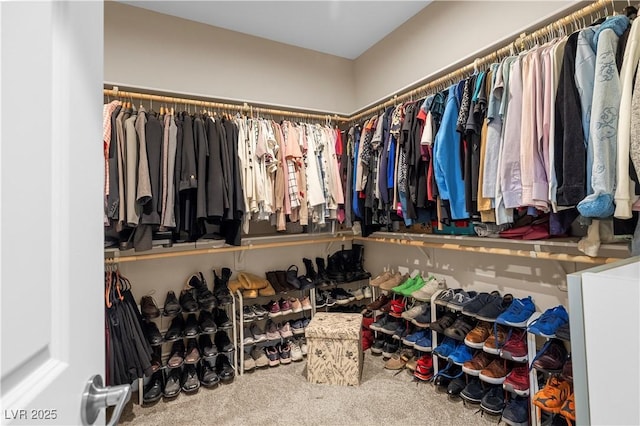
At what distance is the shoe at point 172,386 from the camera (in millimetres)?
2064

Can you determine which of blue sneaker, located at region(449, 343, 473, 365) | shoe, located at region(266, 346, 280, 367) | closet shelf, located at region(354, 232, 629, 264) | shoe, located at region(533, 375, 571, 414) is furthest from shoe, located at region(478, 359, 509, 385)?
shoe, located at region(266, 346, 280, 367)

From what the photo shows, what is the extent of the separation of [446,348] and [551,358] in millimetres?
636

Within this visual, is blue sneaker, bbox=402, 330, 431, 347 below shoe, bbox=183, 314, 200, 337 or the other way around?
below

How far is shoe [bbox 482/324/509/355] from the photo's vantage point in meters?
1.77

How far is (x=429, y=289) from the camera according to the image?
2328 mm

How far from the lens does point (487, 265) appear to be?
2172 millimetres

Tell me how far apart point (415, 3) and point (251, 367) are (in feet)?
10.2

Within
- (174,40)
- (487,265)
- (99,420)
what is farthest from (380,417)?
(174,40)

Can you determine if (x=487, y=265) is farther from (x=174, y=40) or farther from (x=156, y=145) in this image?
(x=174, y=40)

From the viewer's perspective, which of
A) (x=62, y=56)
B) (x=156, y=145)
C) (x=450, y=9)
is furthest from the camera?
(x=450, y=9)

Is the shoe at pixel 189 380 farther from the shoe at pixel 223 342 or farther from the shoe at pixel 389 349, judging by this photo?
the shoe at pixel 389 349

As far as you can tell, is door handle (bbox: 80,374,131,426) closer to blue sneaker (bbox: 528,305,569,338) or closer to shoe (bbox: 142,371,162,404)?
blue sneaker (bbox: 528,305,569,338)

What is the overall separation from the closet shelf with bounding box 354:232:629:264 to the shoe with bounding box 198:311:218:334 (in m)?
1.47

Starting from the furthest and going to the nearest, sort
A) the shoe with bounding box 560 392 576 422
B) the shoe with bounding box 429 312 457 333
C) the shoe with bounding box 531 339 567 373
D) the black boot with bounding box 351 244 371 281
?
the black boot with bounding box 351 244 371 281 → the shoe with bounding box 429 312 457 333 → the shoe with bounding box 531 339 567 373 → the shoe with bounding box 560 392 576 422
